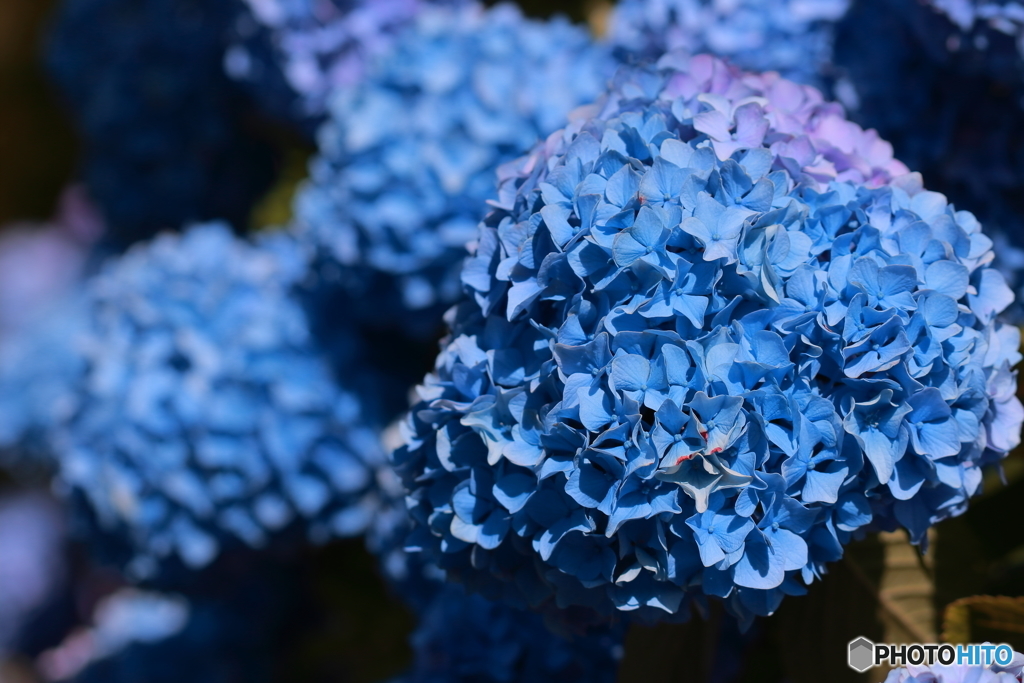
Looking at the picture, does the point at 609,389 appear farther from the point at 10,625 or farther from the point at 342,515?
the point at 10,625

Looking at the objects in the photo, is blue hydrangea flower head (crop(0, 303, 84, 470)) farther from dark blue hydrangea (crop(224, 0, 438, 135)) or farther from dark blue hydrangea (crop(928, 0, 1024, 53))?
dark blue hydrangea (crop(928, 0, 1024, 53))

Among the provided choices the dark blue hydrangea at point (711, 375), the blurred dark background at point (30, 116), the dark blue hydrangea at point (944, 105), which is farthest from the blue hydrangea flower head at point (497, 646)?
the blurred dark background at point (30, 116)

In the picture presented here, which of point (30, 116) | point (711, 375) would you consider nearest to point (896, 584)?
point (711, 375)

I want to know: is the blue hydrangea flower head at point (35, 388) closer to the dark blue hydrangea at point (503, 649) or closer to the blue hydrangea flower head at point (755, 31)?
the dark blue hydrangea at point (503, 649)

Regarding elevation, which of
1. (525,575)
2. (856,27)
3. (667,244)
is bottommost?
(525,575)

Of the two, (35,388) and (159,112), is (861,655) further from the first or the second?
(35,388)

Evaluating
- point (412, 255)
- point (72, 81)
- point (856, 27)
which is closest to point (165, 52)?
point (72, 81)
